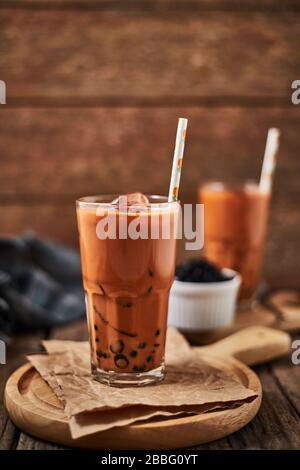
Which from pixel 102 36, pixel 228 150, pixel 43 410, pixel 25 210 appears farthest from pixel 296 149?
pixel 43 410

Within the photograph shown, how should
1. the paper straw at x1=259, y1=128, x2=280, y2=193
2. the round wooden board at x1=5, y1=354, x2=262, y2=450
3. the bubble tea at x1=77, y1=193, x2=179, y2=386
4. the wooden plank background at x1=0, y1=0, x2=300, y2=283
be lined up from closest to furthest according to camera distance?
the round wooden board at x1=5, y1=354, x2=262, y2=450 < the bubble tea at x1=77, y1=193, x2=179, y2=386 < the paper straw at x1=259, y1=128, x2=280, y2=193 < the wooden plank background at x1=0, y1=0, x2=300, y2=283

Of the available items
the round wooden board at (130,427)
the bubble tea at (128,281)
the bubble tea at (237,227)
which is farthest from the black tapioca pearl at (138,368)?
the bubble tea at (237,227)

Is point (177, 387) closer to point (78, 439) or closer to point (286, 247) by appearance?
point (78, 439)

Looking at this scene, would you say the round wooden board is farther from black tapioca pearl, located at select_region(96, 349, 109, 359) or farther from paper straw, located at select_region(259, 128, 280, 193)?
paper straw, located at select_region(259, 128, 280, 193)

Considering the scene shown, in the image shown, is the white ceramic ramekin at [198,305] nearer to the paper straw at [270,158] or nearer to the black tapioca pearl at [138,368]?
the paper straw at [270,158]

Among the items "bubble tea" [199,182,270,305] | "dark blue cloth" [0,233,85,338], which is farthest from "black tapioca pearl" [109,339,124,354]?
"bubble tea" [199,182,270,305]

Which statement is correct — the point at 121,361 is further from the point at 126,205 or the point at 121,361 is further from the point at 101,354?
the point at 126,205
